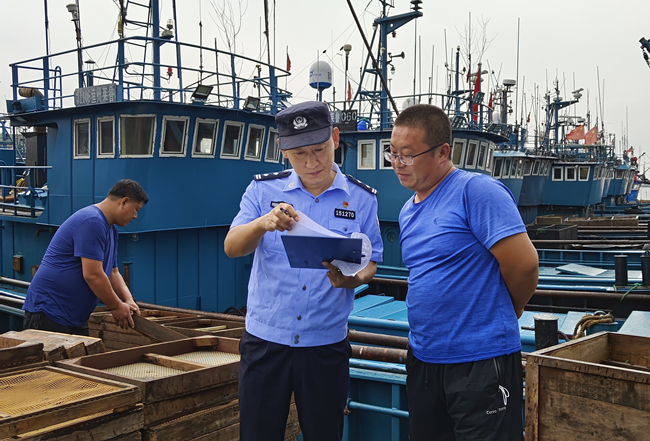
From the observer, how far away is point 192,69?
10430 millimetres

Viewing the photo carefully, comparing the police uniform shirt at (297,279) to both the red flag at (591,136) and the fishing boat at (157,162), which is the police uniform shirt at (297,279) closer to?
the fishing boat at (157,162)

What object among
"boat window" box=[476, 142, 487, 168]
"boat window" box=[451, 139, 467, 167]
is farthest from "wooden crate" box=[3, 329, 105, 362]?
"boat window" box=[476, 142, 487, 168]

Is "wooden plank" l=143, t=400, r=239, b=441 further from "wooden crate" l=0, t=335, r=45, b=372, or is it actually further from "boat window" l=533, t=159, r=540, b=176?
"boat window" l=533, t=159, r=540, b=176

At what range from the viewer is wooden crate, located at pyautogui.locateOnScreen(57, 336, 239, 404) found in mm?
3113

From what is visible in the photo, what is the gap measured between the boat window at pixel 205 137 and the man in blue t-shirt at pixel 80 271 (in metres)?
6.41

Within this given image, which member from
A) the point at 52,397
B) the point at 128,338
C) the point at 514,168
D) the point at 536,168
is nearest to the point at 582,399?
the point at 52,397

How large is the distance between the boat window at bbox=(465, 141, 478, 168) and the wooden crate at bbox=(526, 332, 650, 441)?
1554cm

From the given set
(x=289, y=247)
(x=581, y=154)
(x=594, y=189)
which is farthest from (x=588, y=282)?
(x=581, y=154)

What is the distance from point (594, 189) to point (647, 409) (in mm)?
35878

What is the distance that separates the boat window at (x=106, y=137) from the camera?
35.3ft

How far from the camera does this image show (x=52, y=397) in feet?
9.40

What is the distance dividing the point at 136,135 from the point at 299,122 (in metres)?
8.77

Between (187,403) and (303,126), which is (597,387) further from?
(187,403)

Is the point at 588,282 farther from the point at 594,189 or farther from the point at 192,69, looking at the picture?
the point at 594,189
